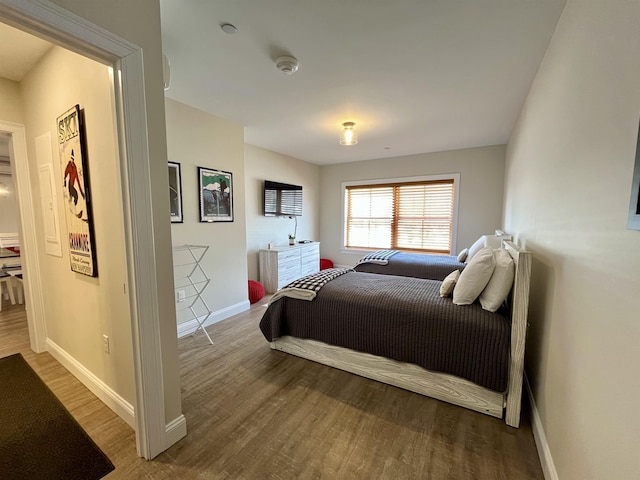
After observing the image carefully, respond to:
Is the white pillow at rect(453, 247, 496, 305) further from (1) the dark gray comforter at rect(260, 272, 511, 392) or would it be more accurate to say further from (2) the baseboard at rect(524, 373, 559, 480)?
(2) the baseboard at rect(524, 373, 559, 480)

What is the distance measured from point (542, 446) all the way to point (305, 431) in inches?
52.1

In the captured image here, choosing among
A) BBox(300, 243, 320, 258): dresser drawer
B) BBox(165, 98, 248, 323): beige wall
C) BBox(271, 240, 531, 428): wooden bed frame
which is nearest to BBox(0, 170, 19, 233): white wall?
BBox(165, 98, 248, 323): beige wall

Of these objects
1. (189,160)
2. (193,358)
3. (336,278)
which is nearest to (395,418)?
(336,278)

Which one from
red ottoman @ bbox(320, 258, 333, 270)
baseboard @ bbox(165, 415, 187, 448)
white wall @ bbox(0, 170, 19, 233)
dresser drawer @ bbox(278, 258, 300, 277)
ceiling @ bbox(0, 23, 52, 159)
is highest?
ceiling @ bbox(0, 23, 52, 159)

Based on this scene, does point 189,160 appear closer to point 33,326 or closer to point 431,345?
point 33,326

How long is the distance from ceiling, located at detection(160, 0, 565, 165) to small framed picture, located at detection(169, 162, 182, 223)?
721mm

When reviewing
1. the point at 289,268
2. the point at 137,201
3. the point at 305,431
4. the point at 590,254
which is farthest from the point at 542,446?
the point at 289,268

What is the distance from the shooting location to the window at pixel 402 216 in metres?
5.12

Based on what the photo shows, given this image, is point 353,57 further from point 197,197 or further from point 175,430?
point 175,430

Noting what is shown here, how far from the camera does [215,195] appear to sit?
3.21 m

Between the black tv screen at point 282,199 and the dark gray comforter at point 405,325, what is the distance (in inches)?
99.8

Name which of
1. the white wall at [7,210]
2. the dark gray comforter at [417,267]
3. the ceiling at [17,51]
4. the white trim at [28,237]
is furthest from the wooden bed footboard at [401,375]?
the white wall at [7,210]

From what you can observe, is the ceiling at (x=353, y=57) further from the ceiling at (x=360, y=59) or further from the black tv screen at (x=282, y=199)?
the black tv screen at (x=282, y=199)

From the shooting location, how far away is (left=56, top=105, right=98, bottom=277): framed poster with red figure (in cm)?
171
